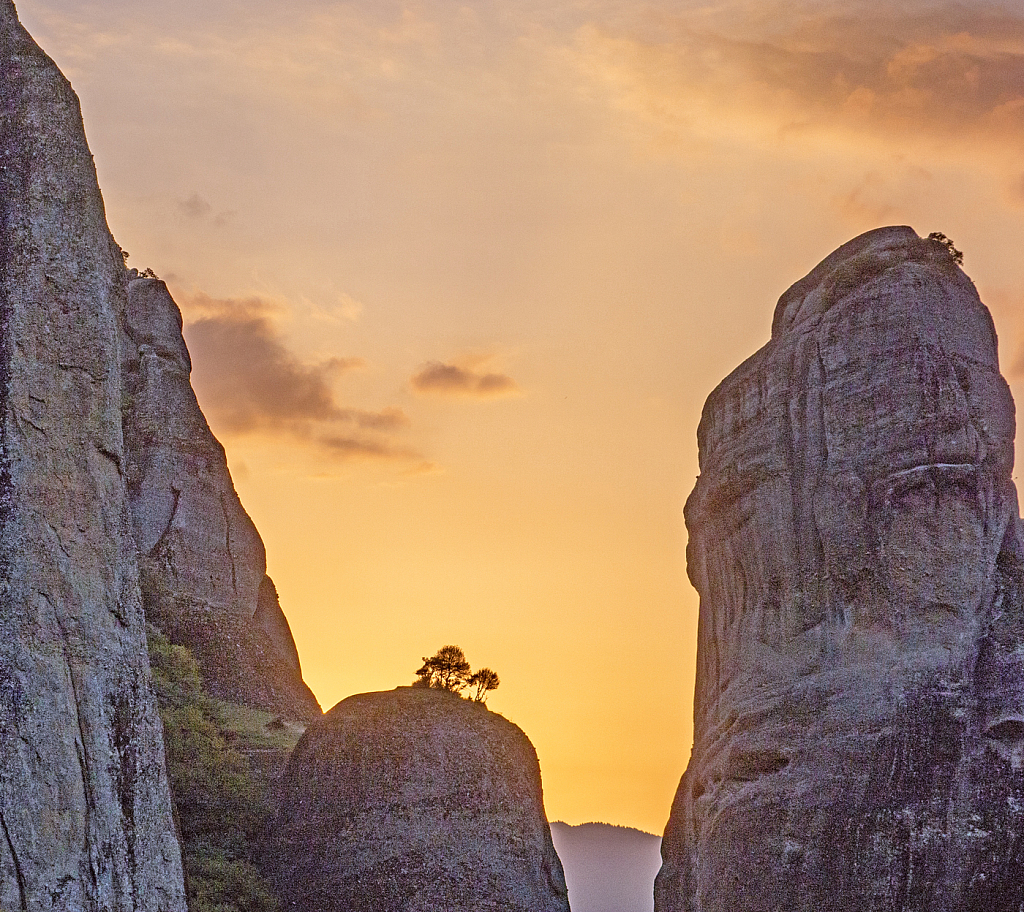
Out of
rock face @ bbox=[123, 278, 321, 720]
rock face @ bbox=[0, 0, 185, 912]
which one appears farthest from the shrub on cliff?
rock face @ bbox=[0, 0, 185, 912]

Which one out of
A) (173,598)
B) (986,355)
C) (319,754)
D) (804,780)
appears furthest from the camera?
(173,598)

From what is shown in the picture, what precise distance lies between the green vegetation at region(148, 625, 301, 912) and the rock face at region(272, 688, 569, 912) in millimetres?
1660

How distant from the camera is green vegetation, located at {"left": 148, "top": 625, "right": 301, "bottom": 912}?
68.0 m

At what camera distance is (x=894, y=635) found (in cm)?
6281

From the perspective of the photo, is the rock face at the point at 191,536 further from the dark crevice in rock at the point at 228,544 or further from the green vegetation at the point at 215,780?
the green vegetation at the point at 215,780

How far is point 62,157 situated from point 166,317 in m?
40.7

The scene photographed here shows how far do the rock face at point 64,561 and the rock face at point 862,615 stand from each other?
22.0 meters

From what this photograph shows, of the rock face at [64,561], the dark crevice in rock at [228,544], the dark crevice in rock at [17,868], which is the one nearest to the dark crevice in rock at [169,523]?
the dark crevice in rock at [228,544]

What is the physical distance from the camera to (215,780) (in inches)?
2958

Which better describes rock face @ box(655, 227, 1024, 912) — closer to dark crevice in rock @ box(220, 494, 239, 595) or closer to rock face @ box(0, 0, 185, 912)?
rock face @ box(0, 0, 185, 912)

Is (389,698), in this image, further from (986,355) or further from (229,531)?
(986,355)

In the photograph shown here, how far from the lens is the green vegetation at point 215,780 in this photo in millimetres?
68000

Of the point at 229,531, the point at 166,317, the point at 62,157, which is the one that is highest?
the point at 166,317

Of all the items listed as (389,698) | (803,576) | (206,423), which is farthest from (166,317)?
(803,576)
